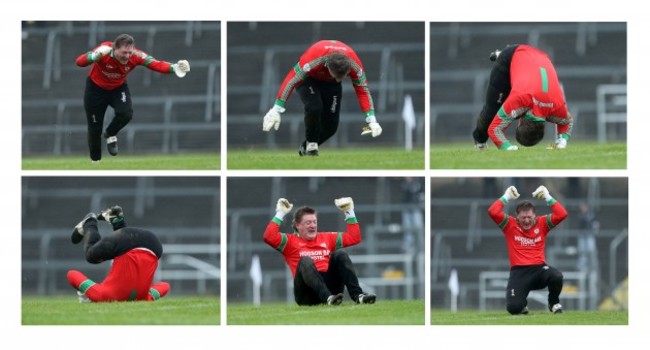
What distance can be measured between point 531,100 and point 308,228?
95.6 inches

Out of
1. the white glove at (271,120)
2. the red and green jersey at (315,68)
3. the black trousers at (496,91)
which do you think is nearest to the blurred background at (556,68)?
the black trousers at (496,91)

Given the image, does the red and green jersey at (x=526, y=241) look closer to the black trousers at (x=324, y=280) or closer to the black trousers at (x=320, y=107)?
the black trousers at (x=324, y=280)

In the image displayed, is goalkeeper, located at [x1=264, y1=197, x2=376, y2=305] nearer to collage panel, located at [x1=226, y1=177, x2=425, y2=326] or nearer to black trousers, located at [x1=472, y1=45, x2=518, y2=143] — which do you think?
collage panel, located at [x1=226, y1=177, x2=425, y2=326]

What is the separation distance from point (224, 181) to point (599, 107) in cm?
925

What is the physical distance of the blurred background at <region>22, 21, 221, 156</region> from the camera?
1697 centimetres

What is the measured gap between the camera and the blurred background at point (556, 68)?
67.8 ft

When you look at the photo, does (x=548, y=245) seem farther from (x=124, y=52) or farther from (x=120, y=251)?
(x=124, y=52)

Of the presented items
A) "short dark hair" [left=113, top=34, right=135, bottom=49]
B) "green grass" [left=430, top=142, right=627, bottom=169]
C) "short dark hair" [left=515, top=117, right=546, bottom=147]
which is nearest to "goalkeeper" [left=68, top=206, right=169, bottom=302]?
"short dark hair" [left=113, top=34, right=135, bottom=49]

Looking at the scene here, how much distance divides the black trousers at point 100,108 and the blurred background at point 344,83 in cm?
287

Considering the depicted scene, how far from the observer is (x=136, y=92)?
19234 millimetres

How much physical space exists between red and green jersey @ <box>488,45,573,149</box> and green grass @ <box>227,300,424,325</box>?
1.83 m

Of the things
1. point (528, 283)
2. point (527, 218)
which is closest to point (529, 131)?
point (527, 218)

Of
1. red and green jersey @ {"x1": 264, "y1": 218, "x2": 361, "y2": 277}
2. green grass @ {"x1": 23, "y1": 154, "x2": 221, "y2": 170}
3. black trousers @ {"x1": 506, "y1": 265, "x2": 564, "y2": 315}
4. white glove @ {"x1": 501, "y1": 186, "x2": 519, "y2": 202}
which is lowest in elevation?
black trousers @ {"x1": 506, "y1": 265, "x2": 564, "y2": 315}
